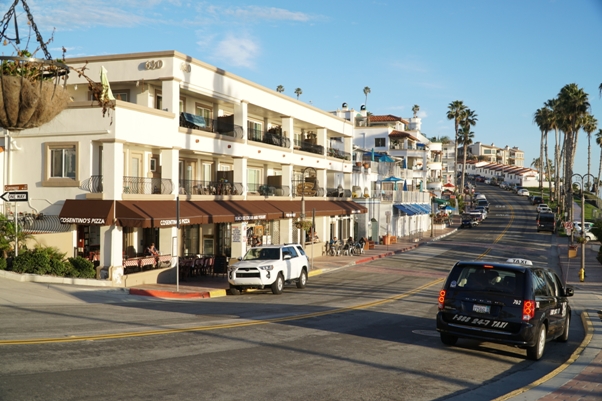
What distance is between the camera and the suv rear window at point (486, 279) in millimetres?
11812

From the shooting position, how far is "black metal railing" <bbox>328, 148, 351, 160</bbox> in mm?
51178

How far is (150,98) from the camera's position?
2956 cm

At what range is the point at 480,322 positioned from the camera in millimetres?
11734

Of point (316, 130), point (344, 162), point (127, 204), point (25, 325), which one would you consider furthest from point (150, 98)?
point (344, 162)

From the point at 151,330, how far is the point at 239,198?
69.6ft

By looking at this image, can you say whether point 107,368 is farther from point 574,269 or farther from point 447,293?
point 574,269

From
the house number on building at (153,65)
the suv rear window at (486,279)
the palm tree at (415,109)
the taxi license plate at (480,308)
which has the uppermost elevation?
the palm tree at (415,109)

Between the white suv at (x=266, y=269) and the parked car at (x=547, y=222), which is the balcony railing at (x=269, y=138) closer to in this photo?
the white suv at (x=266, y=269)

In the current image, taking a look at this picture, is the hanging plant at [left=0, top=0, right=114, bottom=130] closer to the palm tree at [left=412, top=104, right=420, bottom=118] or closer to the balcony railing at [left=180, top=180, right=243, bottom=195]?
the balcony railing at [left=180, top=180, right=243, bottom=195]

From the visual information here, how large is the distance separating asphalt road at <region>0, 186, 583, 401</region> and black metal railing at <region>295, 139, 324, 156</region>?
1031 inches

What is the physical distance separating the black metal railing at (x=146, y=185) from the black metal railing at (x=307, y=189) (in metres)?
16.2

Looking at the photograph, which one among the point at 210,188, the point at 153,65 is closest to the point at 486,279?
the point at 153,65

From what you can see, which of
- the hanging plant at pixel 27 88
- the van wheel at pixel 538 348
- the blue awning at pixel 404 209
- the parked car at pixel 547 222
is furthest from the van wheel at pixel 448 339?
the parked car at pixel 547 222

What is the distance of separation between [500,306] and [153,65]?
69.2ft
